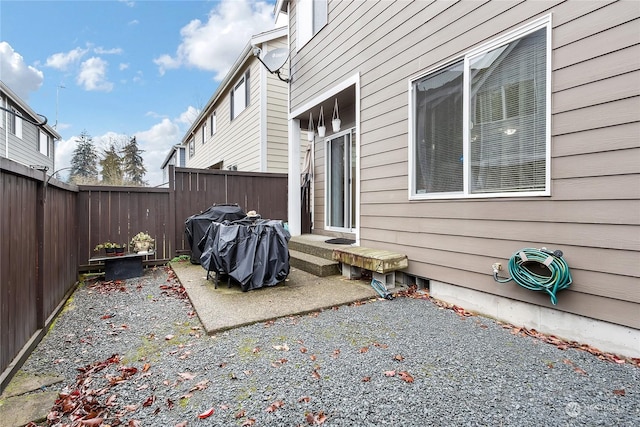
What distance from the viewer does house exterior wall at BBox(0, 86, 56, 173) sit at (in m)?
11.7

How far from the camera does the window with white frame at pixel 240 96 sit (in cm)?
932

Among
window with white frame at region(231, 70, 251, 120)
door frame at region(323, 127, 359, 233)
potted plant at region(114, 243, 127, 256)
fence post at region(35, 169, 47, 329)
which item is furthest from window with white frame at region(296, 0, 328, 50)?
potted plant at region(114, 243, 127, 256)

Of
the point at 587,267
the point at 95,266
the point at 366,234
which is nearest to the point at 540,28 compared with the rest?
the point at 587,267

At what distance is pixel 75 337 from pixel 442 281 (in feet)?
11.9

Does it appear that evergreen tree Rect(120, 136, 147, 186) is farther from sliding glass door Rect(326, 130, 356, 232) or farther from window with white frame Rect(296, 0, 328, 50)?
sliding glass door Rect(326, 130, 356, 232)

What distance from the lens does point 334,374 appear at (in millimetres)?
2035

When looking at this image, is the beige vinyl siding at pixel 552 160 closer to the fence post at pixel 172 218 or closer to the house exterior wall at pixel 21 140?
the fence post at pixel 172 218

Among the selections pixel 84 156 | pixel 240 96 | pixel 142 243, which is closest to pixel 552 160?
pixel 142 243

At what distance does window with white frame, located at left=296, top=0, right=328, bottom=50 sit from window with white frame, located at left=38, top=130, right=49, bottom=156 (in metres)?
16.5

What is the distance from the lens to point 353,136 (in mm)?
5680

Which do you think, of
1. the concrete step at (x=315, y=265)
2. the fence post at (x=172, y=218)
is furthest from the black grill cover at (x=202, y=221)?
the concrete step at (x=315, y=265)

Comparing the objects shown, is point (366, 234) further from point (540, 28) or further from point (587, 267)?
point (540, 28)

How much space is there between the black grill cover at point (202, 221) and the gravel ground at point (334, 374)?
2.48m

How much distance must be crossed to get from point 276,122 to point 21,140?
12.6 m
